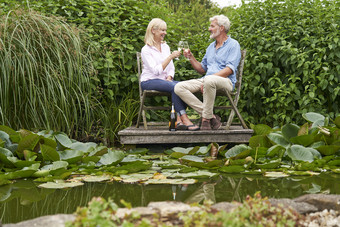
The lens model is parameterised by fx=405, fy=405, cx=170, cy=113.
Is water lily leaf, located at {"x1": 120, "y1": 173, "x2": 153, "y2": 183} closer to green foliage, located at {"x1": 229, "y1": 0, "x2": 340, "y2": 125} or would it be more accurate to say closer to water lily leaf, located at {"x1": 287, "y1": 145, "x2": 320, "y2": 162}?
water lily leaf, located at {"x1": 287, "y1": 145, "x2": 320, "y2": 162}

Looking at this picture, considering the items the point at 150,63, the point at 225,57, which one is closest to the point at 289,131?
the point at 225,57

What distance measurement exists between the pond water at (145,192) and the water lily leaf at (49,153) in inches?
12.5

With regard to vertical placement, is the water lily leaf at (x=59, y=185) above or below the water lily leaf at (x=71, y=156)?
above

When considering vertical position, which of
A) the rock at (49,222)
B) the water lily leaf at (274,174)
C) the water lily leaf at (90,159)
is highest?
the rock at (49,222)

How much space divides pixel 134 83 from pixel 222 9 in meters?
14.1

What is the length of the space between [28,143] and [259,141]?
1.92 metres

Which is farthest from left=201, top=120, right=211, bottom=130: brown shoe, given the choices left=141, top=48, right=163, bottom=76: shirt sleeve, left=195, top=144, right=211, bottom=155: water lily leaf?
left=141, top=48, right=163, bottom=76: shirt sleeve

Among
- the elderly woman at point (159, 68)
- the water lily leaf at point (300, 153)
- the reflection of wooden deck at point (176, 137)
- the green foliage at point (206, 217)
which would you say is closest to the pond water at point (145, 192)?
the water lily leaf at point (300, 153)

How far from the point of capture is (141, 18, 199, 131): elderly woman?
4312mm

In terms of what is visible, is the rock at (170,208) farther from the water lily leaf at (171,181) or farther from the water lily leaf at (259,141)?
the water lily leaf at (259,141)

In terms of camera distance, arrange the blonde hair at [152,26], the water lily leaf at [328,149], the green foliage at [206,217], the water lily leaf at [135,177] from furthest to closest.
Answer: the blonde hair at [152,26], the water lily leaf at [328,149], the water lily leaf at [135,177], the green foliage at [206,217]

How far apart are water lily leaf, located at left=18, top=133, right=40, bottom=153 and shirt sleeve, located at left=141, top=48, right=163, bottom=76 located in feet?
5.58

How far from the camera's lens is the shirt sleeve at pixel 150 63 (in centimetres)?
436

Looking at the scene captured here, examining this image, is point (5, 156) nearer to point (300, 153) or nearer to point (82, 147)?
point (82, 147)
